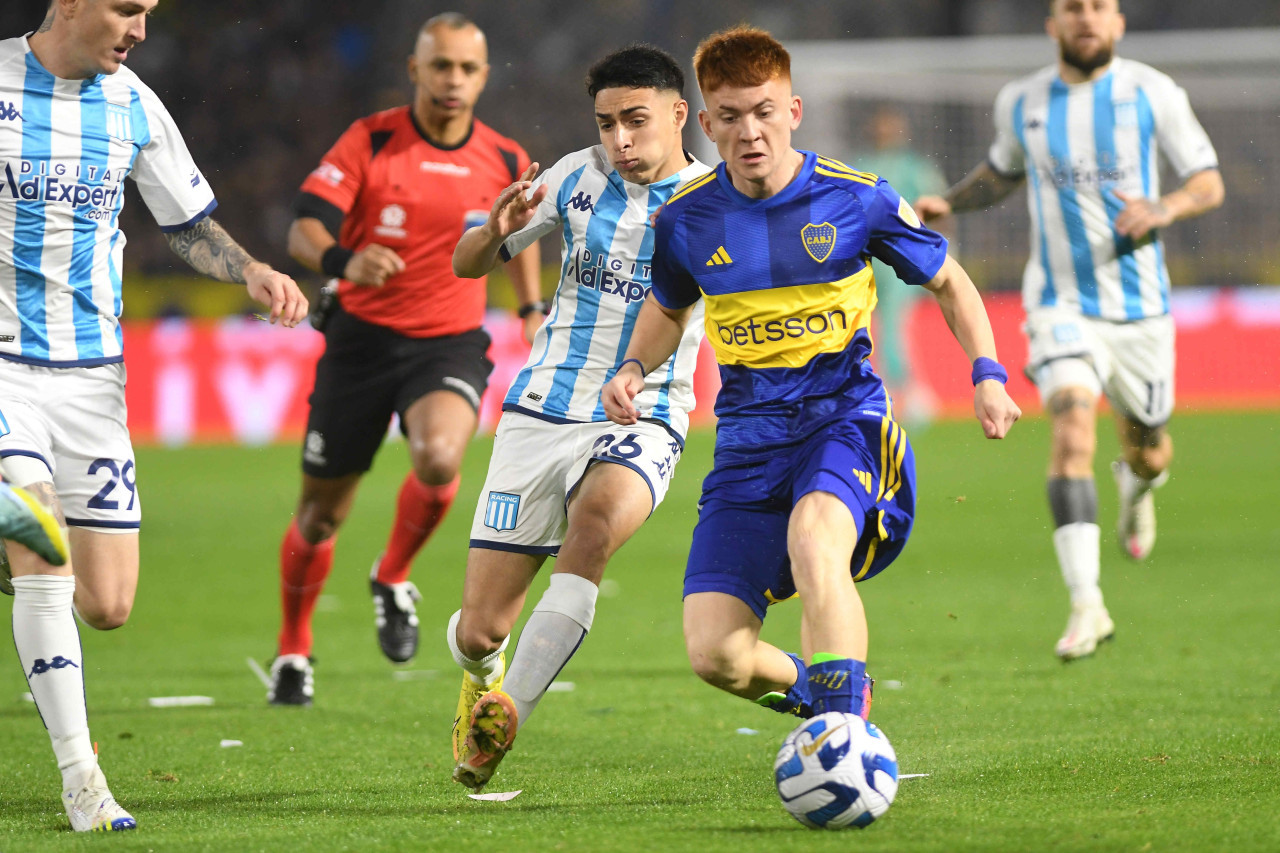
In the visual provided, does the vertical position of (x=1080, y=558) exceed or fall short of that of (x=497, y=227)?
it falls short

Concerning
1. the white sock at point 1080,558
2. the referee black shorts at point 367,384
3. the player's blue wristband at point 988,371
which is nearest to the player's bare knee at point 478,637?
the player's blue wristband at point 988,371

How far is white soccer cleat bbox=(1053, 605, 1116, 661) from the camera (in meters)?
6.08

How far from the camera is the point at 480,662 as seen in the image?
15.5 feet

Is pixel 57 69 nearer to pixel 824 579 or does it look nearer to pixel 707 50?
pixel 707 50

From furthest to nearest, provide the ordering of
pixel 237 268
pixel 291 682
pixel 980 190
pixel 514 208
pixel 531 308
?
pixel 980 190 < pixel 291 682 < pixel 531 308 < pixel 237 268 < pixel 514 208

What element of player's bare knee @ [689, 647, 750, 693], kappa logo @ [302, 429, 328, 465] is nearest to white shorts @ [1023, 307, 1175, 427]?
kappa logo @ [302, 429, 328, 465]

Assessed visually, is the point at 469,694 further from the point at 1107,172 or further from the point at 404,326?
the point at 1107,172

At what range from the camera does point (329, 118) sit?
18.8 m

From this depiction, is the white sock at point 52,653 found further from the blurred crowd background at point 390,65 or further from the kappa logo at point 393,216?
the blurred crowd background at point 390,65

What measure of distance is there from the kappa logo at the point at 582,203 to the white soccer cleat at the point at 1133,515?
3855mm

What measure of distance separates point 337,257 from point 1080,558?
120 inches

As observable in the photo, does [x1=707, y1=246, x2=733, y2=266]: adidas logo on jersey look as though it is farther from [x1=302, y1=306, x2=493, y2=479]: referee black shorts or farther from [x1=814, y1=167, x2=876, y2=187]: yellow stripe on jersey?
[x1=302, y1=306, x2=493, y2=479]: referee black shorts

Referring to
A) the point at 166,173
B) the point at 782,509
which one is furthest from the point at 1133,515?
the point at 166,173

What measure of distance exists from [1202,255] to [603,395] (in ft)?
50.5
